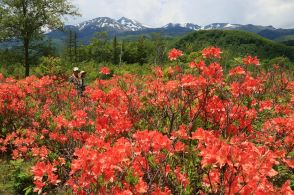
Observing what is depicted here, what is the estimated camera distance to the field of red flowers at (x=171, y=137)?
3.01m

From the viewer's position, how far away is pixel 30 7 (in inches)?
901

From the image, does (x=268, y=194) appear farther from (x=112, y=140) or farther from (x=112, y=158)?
(x=112, y=140)

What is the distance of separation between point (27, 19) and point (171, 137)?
68.4ft

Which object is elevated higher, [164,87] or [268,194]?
[164,87]

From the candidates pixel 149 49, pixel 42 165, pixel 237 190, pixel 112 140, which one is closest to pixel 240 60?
pixel 112 140

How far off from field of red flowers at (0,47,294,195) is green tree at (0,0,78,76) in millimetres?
13685

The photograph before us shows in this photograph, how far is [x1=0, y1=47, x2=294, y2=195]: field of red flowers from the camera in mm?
3012

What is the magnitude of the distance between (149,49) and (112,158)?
67.3 metres

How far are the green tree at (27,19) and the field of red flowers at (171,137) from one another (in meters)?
13.7

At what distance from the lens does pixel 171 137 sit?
419 centimetres

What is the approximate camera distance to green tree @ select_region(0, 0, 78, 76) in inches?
866

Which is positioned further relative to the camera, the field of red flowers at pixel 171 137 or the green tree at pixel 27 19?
the green tree at pixel 27 19

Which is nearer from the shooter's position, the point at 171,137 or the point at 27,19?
the point at 171,137

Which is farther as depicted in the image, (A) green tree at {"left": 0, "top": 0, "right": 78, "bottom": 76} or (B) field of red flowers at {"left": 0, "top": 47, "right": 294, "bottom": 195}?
(A) green tree at {"left": 0, "top": 0, "right": 78, "bottom": 76}
